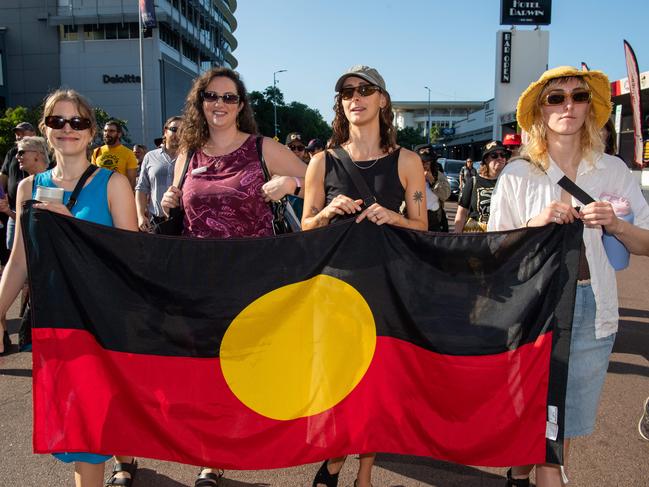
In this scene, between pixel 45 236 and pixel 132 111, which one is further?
pixel 132 111

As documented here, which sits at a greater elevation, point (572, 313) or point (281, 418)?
point (572, 313)

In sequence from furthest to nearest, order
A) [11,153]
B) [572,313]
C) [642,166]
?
[642,166] < [11,153] < [572,313]

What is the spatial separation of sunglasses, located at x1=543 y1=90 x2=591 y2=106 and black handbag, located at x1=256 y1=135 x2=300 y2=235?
1.49m

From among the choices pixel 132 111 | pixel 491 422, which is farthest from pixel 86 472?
pixel 132 111

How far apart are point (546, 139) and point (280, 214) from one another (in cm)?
147

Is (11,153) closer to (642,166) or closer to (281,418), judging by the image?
(281,418)

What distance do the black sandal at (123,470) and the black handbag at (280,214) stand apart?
1.60 m

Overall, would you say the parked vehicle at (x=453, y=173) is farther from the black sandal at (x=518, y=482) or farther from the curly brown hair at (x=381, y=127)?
the black sandal at (x=518, y=482)

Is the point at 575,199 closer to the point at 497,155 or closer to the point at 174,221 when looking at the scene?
the point at 174,221

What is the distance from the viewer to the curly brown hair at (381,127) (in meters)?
3.16

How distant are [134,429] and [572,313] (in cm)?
206

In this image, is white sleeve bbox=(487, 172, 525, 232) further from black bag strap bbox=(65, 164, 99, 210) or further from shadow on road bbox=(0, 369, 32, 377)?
shadow on road bbox=(0, 369, 32, 377)

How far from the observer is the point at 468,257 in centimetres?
268

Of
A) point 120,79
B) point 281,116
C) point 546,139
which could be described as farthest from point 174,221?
point 281,116
